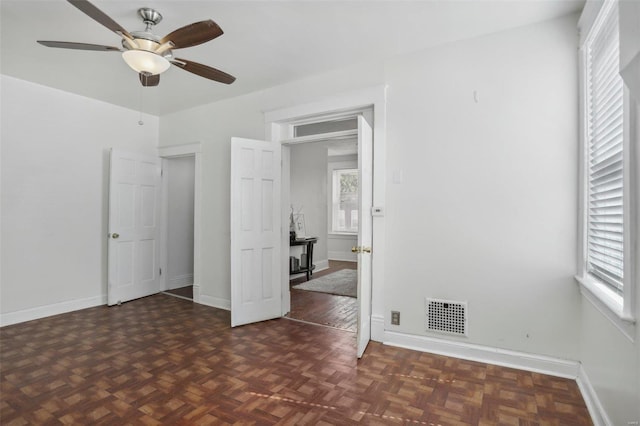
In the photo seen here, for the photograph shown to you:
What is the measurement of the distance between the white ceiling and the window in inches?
180

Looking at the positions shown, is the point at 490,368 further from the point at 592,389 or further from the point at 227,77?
the point at 227,77

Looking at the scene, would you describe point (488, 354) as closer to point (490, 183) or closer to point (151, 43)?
point (490, 183)

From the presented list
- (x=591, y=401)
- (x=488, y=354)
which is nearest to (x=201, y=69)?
(x=488, y=354)

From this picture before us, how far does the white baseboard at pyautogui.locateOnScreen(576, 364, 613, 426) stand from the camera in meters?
1.81

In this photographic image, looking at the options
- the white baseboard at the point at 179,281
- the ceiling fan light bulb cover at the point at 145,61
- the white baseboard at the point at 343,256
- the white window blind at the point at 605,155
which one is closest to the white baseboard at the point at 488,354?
the white window blind at the point at 605,155

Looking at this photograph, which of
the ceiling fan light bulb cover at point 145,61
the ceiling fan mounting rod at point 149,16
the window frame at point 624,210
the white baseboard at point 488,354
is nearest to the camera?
the window frame at point 624,210

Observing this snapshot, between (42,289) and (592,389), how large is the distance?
17.1 ft

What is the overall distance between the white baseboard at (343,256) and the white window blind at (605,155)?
5.71 m

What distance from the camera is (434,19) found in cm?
250

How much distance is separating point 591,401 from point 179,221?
5.23m

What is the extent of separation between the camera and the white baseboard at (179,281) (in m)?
5.15

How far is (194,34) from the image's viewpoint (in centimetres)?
199

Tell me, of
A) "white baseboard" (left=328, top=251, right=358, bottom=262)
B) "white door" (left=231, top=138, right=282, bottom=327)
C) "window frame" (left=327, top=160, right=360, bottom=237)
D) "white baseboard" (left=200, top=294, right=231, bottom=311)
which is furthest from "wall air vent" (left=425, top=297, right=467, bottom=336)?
"window frame" (left=327, top=160, right=360, bottom=237)

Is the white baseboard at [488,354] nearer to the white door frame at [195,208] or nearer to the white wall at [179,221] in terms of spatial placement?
the white door frame at [195,208]
